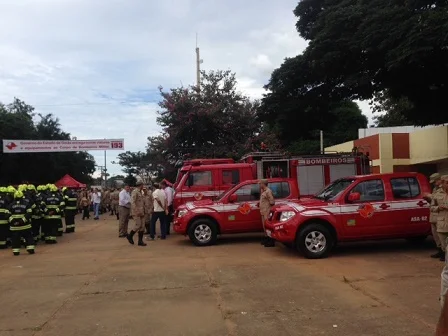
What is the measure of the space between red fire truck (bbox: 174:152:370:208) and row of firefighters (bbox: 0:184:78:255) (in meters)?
3.69

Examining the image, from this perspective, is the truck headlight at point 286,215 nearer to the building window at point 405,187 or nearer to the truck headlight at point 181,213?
the building window at point 405,187

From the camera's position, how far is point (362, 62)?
579 inches

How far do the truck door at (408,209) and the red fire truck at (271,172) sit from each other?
3.37 meters

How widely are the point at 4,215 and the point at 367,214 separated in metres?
9.33

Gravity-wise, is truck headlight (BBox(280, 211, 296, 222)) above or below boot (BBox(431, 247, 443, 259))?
above

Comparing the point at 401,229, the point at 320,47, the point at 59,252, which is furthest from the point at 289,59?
the point at 59,252

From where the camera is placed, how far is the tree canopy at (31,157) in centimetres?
3756

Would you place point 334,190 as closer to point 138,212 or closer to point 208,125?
point 138,212

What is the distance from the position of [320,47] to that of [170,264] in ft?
26.7

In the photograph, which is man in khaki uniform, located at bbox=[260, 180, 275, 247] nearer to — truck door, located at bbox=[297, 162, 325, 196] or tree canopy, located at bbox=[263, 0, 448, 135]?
truck door, located at bbox=[297, 162, 325, 196]

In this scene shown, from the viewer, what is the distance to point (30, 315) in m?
6.52

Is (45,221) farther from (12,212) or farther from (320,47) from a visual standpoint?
(320,47)

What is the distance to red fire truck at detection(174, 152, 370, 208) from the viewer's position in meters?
14.2

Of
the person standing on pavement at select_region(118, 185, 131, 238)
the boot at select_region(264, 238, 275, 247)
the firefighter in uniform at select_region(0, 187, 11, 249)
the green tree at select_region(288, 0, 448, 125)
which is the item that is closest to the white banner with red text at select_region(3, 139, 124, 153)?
the green tree at select_region(288, 0, 448, 125)
